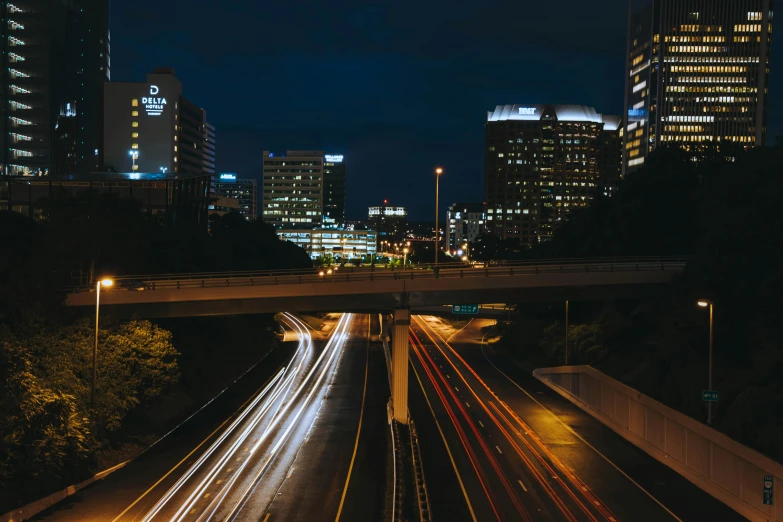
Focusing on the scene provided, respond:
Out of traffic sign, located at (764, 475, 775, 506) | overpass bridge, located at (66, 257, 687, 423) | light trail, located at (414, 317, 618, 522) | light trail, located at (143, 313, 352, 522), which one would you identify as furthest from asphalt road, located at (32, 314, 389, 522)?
traffic sign, located at (764, 475, 775, 506)

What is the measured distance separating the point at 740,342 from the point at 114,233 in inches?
1684

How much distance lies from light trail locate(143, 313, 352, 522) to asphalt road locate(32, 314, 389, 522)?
0.06 meters

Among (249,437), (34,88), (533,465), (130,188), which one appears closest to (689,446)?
(533,465)

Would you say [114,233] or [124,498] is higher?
[114,233]

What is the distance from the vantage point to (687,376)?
4562 centimetres

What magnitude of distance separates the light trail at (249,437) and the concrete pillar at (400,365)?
22.2 feet

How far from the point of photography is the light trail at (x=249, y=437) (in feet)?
102

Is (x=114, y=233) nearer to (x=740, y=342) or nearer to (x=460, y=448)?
(x=460, y=448)

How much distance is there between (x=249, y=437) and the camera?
44.3m

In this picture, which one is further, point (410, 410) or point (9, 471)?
point (410, 410)

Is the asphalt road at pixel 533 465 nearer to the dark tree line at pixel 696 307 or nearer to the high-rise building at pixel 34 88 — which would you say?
the dark tree line at pixel 696 307

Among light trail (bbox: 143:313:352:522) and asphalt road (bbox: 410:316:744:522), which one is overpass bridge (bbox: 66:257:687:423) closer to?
asphalt road (bbox: 410:316:744:522)

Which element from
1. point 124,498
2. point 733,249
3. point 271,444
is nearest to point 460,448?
point 271,444

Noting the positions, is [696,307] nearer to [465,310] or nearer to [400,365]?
[465,310]
